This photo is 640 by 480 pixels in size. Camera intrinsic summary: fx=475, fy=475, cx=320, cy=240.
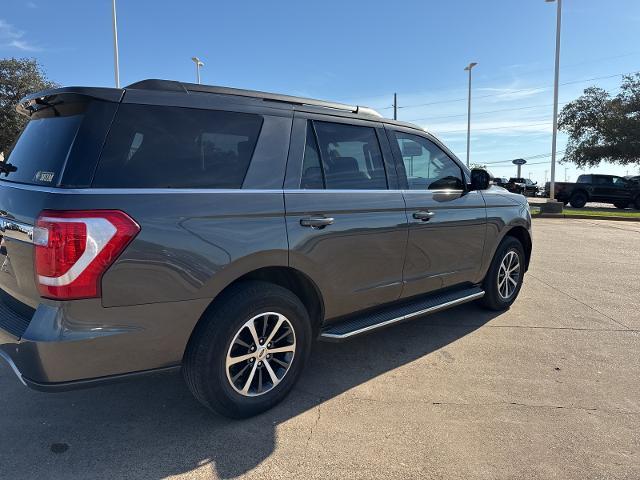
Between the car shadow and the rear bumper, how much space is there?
50 centimetres

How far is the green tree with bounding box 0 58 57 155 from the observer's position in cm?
2295

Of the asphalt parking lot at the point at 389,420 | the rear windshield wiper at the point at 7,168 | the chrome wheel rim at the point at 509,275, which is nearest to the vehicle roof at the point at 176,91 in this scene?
the rear windshield wiper at the point at 7,168

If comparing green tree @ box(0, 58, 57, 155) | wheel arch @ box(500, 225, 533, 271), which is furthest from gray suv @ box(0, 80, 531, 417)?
green tree @ box(0, 58, 57, 155)

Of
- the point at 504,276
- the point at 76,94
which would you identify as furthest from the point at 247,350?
the point at 504,276

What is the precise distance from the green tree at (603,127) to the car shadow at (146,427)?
113 feet

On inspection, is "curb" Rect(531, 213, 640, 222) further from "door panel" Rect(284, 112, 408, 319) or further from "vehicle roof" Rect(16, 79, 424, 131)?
"vehicle roof" Rect(16, 79, 424, 131)

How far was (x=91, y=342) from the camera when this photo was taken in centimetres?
228

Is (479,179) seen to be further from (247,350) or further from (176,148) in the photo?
(176,148)

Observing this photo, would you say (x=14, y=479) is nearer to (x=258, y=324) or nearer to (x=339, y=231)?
(x=258, y=324)

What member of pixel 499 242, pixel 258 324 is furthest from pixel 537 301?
pixel 258 324

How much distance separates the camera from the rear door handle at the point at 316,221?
9.88ft

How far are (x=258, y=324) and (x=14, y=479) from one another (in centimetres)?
143

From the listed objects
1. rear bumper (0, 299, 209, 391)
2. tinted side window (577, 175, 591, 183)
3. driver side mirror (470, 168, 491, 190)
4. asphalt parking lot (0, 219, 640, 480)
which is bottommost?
asphalt parking lot (0, 219, 640, 480)

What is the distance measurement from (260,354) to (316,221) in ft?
2.97
